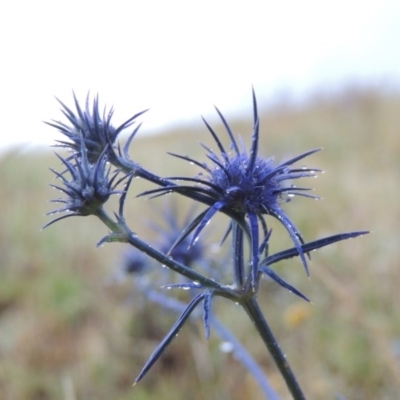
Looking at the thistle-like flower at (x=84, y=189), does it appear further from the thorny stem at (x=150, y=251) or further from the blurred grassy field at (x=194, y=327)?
the blurred grassy field at (x=194, y=327)

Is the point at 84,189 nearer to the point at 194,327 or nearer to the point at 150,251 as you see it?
the point at 150,251

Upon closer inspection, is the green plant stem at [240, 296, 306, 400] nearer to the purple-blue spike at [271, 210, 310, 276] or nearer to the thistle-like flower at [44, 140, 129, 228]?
the purple-blue spike at [271, 210, 310, 276]

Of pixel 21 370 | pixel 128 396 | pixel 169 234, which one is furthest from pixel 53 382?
pixel 169 234

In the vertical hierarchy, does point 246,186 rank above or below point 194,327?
above

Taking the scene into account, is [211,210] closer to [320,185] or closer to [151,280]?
[151,280]

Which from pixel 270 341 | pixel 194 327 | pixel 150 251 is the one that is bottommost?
pixel 194 327

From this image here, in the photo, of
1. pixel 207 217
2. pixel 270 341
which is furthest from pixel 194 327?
pixel 207 217

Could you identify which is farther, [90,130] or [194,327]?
[194,327]
